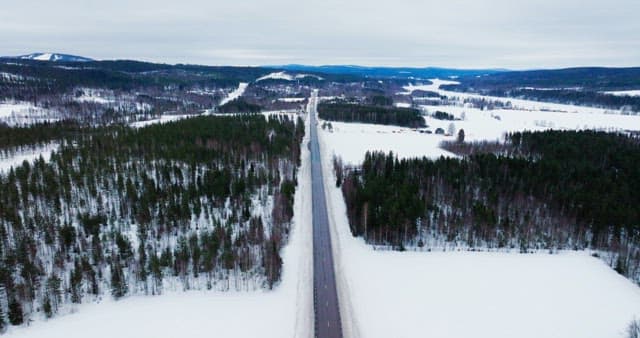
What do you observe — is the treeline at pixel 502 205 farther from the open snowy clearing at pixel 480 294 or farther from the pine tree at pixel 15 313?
the pine tree at pixel 15 313

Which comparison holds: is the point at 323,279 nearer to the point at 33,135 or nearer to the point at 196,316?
the point at 196,316

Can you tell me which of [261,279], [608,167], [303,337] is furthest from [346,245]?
[608,167]

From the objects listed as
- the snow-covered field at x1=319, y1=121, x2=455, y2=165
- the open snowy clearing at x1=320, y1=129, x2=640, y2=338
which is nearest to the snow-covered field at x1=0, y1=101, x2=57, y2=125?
the snow-covered field at x1=319, y1=121, x2=455, y2=165

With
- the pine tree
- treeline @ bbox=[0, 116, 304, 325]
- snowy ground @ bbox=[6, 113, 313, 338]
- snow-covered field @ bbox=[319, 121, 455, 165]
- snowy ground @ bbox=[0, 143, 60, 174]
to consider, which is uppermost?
snow-covered field @ bbox=[319, 121, 455, 165]

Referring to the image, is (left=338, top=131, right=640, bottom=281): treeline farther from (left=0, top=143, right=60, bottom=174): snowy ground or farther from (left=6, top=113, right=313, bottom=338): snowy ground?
(left=0, top=143, right=60, bottom=174): snowy ground

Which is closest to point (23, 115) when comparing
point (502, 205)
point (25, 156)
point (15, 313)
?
point (25, 156)

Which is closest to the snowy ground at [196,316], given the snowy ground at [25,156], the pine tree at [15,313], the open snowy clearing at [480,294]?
the pine tree at [15,313]

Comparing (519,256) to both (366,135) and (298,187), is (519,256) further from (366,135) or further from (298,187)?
(366,135)
